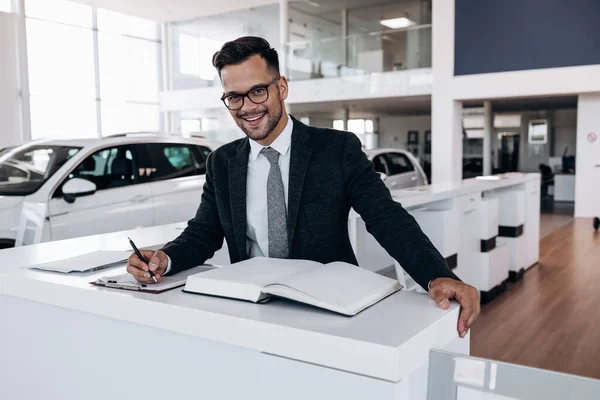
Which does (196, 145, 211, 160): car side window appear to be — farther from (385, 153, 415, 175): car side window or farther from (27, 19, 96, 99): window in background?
(27, 19, 96, 99): window in background

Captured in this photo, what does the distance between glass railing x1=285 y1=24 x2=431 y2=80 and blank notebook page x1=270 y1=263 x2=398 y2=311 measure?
12.8 metres

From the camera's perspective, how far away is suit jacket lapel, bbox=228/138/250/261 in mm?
1866

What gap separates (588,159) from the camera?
12.9 metres

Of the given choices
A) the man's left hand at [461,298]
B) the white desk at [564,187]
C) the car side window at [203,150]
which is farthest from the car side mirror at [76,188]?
the white desk at [564,187]

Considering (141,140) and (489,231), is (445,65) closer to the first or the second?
(489,231)

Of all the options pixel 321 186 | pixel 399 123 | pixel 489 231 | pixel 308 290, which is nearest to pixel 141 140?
pixel 489 231

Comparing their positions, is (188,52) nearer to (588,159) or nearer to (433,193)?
(588,159)

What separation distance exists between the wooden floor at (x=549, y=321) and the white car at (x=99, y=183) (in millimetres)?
2955

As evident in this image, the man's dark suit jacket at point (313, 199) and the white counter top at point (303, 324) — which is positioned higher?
the man's dark suit jacket at point (313, 199)

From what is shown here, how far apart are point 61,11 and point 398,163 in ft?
38.5

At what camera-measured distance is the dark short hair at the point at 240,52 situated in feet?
5.51

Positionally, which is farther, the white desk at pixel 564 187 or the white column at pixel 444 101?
the white desk at pixel 564 187

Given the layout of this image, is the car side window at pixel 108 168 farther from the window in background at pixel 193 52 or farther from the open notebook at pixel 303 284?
the window in background at pixel 193 52

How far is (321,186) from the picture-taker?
5.95 feet
